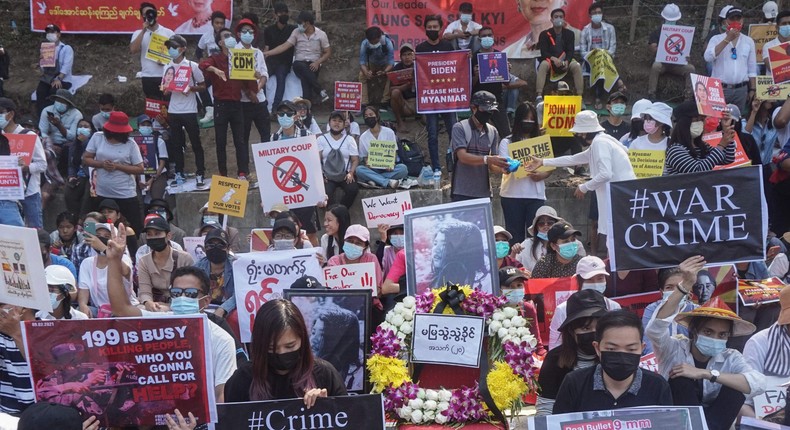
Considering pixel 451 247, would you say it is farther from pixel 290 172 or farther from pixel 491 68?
pixel 491 68

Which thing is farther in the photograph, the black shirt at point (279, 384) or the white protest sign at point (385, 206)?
the white protest sign at point (385, 206)

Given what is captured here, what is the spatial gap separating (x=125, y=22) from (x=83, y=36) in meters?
1.29

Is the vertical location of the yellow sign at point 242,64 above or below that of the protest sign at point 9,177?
above

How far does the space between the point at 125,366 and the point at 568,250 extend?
4.58m

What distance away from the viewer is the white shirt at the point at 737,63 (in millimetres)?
15602

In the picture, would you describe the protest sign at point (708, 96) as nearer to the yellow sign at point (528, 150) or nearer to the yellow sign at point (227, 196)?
the yellow sign at point (528, 150)

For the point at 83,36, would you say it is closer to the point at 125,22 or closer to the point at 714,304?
the point at 125,22

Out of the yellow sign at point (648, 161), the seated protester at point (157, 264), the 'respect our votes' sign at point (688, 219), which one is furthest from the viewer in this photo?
the yellow sign at point (648, 161)

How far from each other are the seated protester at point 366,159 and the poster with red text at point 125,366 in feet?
29.6

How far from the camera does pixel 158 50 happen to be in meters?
15.4

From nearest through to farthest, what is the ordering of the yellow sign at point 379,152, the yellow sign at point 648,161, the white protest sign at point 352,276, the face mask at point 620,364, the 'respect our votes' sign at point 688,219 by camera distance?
the face mask at point 620,364 → the 'respect our votes' sign at point 688,219 → the white protest sign at point 352,276 → the yellow sign at point 648,161 → the yellow sign at point 379,152

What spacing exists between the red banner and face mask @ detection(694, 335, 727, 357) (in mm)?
13519

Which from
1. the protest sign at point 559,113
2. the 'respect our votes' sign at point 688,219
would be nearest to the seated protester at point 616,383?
the 'respect our votes' sign at point 688,219

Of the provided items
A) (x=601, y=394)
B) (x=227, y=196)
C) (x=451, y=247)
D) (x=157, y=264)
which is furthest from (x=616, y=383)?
(x=227, y=196)
